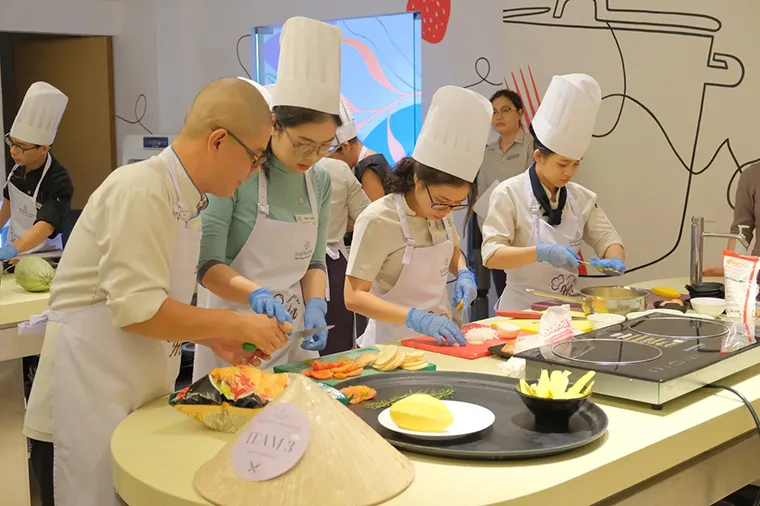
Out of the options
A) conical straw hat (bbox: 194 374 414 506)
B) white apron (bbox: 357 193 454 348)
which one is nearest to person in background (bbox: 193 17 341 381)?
white apron (bbox: 357 193 454 348)

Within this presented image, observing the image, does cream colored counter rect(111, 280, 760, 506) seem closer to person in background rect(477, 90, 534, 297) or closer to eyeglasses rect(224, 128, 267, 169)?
eyeglasses rect(224, 128, 267, 169)

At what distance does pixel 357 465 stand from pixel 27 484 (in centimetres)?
218

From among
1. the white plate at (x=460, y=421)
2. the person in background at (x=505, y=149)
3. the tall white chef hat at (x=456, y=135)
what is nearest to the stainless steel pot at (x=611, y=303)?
the tall white chef hat at (x=456, y=135)

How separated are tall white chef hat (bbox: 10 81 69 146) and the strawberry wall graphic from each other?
241 centimetres

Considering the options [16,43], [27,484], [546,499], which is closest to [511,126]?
[27,484]

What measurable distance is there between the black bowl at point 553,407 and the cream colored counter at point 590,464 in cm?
7

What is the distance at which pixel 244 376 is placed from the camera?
1.39 metres

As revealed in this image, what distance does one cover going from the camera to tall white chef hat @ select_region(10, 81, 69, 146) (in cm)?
405

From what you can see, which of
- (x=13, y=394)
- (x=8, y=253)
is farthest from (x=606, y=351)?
(x=8, y=253)

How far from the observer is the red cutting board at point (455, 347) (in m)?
1.94

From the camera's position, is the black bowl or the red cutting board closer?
the black bowl

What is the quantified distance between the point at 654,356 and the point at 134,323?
3.22 feet

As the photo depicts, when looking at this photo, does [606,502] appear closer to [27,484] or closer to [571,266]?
[571,266]

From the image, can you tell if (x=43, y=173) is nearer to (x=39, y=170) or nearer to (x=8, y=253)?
(x=39, y=170)
